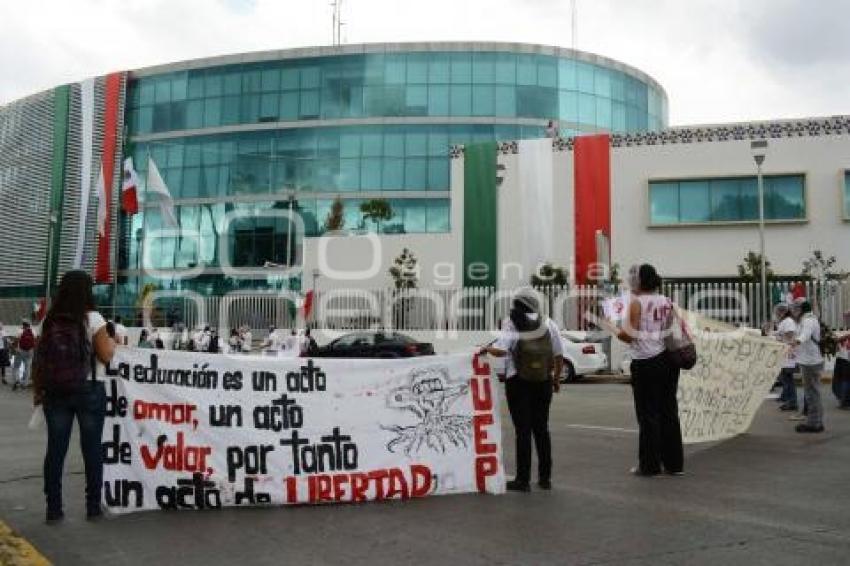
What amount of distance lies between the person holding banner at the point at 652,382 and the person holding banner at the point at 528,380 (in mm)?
1061

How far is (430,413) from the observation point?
763 centimetres

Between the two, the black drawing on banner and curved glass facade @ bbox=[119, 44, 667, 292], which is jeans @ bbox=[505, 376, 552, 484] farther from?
curved glass facade @ bbox=[119, 44, 667, 292]

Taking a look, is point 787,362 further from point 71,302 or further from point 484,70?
point 484,70

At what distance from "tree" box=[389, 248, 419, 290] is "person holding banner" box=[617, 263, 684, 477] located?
87.5ft

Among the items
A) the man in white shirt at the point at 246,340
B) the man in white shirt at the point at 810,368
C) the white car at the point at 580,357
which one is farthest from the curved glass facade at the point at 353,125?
the man in white shirt at the point at 810,368

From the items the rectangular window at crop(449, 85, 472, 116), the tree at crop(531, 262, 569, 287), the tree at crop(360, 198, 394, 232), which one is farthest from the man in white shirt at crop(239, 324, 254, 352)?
the rectangular window at crop(449, 85, 472, 116)

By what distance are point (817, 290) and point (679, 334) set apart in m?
19.3

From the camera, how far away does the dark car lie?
2505 cm

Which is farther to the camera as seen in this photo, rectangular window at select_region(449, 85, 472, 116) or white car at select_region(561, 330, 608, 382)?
rectangular window at select_region(449, 85, 472, 116)

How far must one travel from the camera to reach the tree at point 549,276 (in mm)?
31203

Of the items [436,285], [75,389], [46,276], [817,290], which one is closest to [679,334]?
[75,389]

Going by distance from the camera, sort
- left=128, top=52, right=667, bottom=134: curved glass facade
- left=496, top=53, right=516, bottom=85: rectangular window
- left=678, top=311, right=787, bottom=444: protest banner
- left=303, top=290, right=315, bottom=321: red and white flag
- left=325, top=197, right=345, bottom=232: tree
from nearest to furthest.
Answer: left=678, top=311, right=787, bottom=444: protest banner, left=303, top=290, right=315, bottom=321: red and white flag, left=325, top=197, right=345, bottom=232: tree, left=128, top=52, right=667, bottom=134: curved glass facade, left=496, top=53, right=516, bottom=85: rectangular window

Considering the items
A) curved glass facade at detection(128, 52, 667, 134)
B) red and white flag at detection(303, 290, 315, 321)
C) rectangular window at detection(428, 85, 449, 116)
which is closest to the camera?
red and white flag at detection(303, 290, 315, 321)

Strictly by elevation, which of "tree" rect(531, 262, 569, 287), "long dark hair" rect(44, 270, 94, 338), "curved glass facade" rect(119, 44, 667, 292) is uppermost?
"curved glass facade" rect(119, 44, 667, 292)
